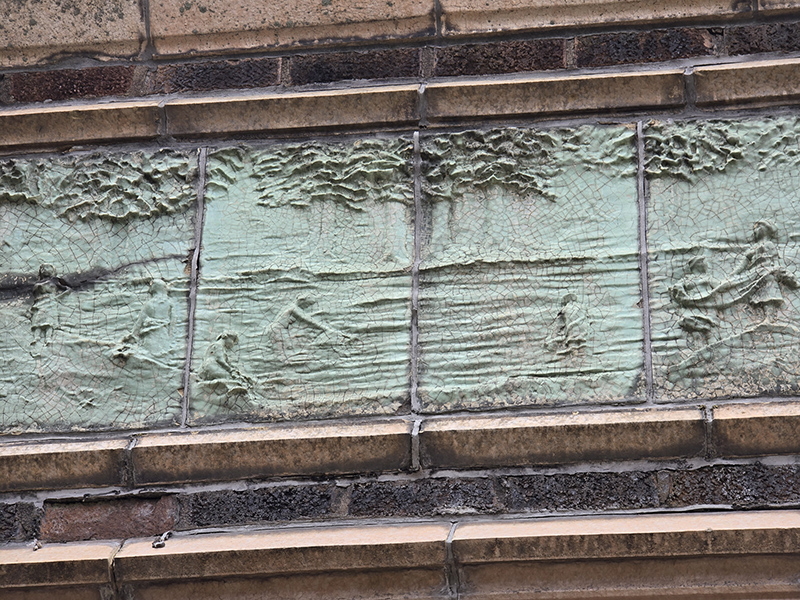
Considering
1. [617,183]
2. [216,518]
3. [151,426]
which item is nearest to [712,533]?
[617,183]

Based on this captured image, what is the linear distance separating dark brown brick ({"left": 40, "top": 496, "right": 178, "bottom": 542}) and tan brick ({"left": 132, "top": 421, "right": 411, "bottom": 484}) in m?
0.09

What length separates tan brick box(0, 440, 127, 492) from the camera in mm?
3414

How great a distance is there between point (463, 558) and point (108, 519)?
3.91 feet

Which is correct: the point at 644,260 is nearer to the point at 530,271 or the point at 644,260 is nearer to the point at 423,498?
the point at 530,271

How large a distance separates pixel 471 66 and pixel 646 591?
2.01 m

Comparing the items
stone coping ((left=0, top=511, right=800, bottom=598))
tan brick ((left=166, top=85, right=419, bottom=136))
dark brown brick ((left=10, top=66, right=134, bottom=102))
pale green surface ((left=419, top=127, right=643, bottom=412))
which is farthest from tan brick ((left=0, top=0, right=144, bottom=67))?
stone coping ((left=0, top=511, right=800, bottom=598))

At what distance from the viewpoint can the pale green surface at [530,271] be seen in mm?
3406

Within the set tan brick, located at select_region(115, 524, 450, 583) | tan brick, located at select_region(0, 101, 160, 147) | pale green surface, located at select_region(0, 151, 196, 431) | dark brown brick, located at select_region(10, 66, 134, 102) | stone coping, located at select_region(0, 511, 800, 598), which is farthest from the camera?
dark brown brick, located at select_region(10, 66, 134, 102)

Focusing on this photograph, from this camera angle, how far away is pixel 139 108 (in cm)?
393

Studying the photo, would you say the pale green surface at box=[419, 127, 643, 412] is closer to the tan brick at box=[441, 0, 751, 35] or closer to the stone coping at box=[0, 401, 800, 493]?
the stone coping at box=[0, 401, 800, 493]

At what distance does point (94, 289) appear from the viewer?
12.2 feet

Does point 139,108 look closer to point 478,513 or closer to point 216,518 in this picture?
point 216,518

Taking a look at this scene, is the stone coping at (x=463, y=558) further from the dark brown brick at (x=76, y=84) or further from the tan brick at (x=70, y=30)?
the tan brick at (x=70, y=30)

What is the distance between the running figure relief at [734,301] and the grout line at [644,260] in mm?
83
